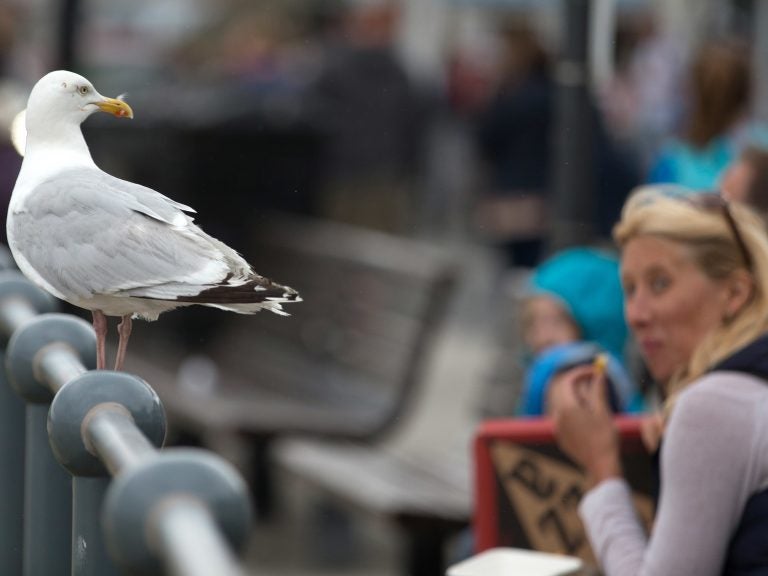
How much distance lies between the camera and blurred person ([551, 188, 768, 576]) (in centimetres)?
250

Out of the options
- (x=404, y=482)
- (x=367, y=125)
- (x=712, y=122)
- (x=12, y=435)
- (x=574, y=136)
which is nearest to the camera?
(x=12, y=435)

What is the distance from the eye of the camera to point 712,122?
21.0ft

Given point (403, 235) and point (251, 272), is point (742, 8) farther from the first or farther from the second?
point (251, 272)

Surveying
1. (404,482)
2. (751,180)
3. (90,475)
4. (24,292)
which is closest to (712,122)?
(751,180)

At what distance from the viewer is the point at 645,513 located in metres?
2.99

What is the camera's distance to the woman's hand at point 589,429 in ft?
9.39

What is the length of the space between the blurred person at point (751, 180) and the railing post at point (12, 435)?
2.73 m

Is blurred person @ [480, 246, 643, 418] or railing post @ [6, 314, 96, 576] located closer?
railing post @ [6, 314, 96, 576]

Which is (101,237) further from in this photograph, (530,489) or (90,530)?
(530,489)

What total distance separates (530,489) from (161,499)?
1.93 metres

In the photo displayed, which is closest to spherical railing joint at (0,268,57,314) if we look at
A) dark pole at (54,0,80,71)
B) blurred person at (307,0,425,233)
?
dark pole at (54,0,80,71)

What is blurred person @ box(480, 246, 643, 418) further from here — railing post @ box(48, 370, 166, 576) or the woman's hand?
railing post @ box(48, 370, 166, 576)

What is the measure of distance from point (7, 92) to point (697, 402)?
4.40 meters

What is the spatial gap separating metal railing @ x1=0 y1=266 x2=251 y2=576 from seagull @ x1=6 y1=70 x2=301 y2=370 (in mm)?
97
